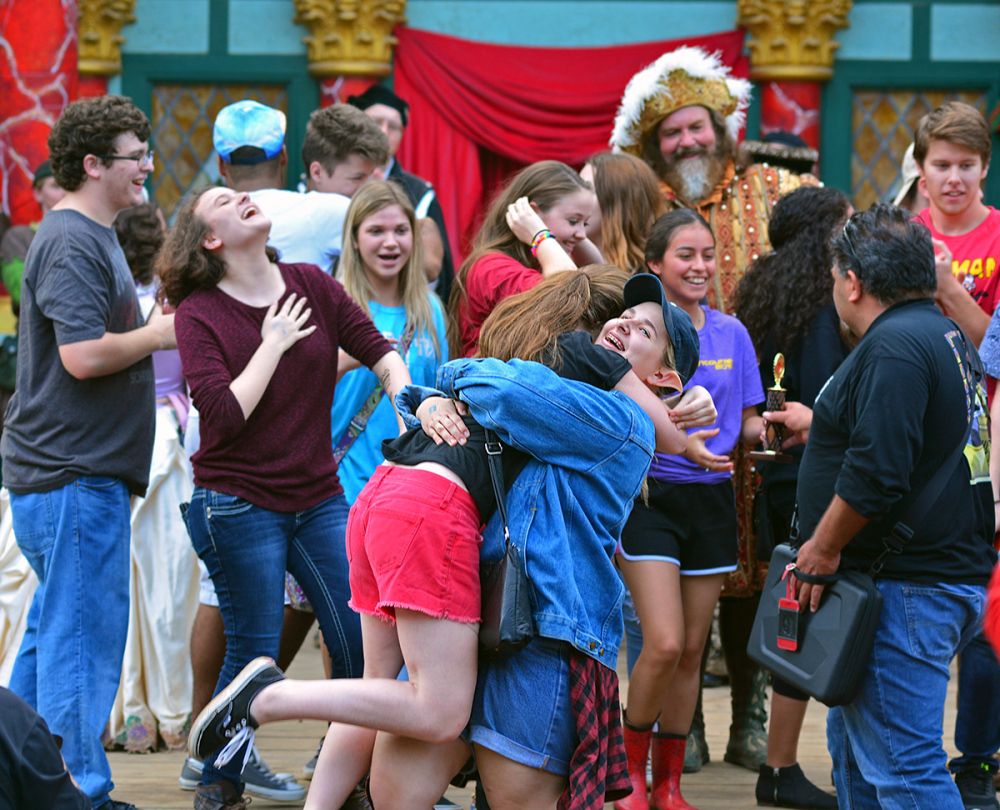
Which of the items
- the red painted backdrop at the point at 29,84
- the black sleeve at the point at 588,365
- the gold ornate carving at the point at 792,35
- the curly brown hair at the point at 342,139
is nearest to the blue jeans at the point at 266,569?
the black sleeve at the point at 588,365

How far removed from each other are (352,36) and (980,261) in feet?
19.2

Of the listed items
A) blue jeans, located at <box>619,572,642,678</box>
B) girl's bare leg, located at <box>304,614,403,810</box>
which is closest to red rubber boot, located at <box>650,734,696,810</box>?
blue jeans, located at <box>619,572,642,678</box>

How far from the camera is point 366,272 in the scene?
5.04 m

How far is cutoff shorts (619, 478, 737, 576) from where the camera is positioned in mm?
4570

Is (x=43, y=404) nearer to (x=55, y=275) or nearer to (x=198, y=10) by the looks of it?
(x=55, y=275)

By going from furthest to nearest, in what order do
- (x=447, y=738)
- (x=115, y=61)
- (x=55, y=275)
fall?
(x=115, y=61) < (x=55, y=275) < (x=447, y=738)

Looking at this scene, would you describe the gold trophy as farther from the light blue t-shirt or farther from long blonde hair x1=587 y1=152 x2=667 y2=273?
the light blue t-shirt

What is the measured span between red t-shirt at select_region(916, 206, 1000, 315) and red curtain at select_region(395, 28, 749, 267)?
526 centimetres

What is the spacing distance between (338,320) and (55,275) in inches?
30.1

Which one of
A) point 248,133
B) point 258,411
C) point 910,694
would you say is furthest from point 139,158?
point 910,694

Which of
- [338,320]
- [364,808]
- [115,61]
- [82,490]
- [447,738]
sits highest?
[115,61]

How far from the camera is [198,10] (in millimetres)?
10258

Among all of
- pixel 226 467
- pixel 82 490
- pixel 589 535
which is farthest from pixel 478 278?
pixel 589 535

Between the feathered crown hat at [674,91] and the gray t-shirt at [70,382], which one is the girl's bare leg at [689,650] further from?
the feathered crown hat at [674,91]
